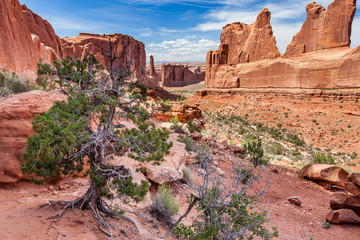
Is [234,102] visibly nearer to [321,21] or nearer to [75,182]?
[321,21]

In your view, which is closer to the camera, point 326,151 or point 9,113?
point 9,113

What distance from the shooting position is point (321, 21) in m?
26.2

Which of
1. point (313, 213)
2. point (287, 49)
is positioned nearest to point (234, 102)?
point (287, 49)

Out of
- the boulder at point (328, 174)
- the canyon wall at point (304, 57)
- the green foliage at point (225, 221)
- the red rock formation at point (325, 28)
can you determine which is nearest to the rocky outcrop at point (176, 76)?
the canyon wall at point (304, 57)

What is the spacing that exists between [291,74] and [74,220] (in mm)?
28946

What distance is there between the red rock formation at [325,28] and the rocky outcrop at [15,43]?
2999 centimetres

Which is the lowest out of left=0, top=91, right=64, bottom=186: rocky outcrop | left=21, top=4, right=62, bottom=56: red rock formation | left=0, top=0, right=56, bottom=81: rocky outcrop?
left=0, top=91, right=64, bottom=186: rocky outcrop

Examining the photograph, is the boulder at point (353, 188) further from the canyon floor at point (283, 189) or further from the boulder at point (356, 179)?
the canyon floor at point (283, 189)

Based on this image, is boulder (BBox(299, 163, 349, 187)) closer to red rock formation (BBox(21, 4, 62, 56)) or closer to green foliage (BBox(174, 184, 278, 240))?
green foliage (BBox(174, 184, 278, 240))

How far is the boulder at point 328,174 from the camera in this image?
9008 millimetres

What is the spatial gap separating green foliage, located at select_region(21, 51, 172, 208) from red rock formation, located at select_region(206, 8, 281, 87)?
3145 centimetres

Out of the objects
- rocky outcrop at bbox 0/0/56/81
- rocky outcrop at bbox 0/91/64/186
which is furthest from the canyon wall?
rocky outcrop at bbox 0/0/56/81

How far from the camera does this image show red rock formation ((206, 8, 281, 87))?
101ft

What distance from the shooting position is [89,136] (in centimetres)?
302
